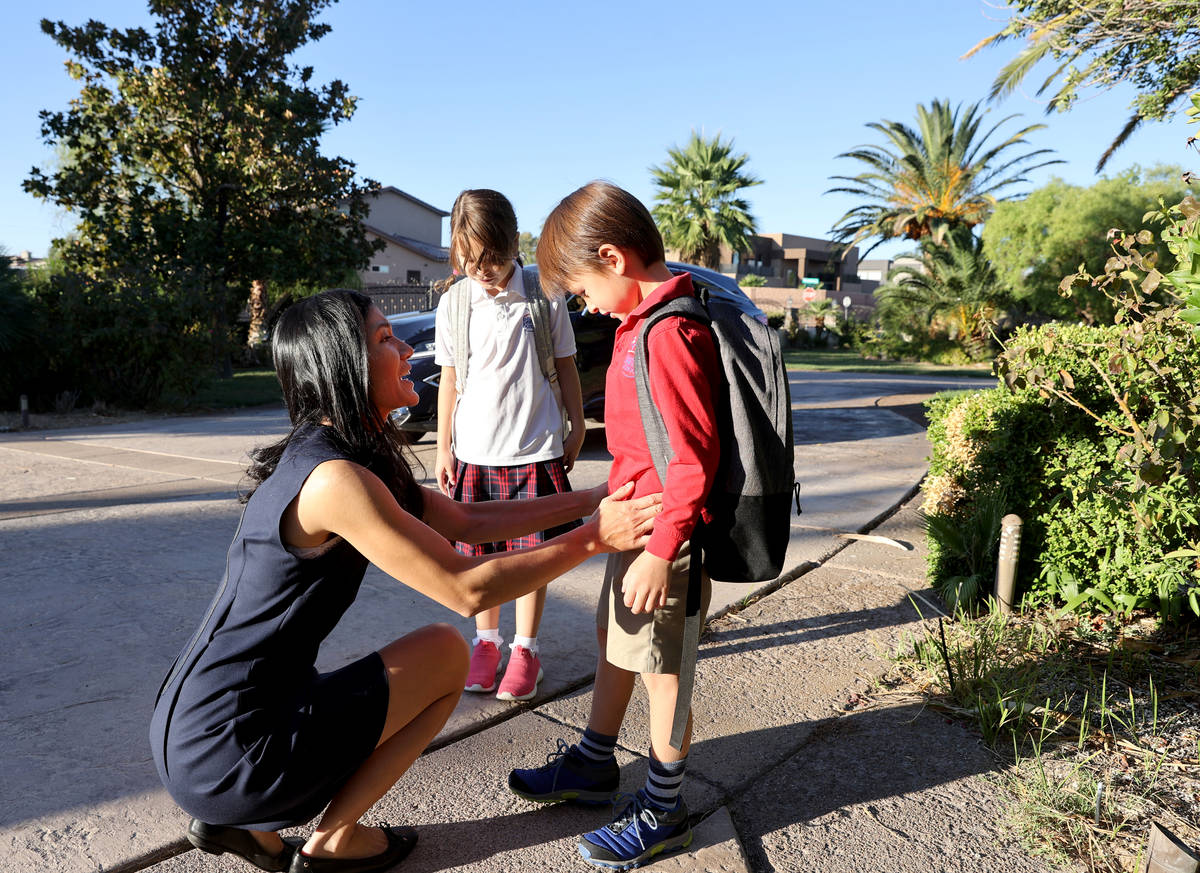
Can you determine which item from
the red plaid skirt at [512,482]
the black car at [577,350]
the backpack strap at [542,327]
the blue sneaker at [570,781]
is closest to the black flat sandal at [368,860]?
the blue sneaker at [570,781]

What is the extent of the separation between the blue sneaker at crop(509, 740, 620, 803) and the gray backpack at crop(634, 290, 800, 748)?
2.44 ft

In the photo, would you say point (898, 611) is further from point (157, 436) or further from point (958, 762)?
point (157, 436)

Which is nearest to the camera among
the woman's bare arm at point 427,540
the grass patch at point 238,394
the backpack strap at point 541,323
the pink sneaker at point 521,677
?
the woman's bare arm at point 427,540

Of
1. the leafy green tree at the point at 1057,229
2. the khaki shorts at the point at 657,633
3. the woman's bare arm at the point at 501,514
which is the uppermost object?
the leafy green tree at the point at 1057,229

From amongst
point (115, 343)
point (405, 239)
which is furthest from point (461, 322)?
point (405, 239)

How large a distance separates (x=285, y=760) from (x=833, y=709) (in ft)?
6.30

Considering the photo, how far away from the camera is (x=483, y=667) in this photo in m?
3.23

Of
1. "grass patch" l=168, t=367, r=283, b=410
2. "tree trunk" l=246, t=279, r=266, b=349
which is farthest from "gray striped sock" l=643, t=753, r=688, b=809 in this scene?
"tree trunk" l=246, t=279, r=266, b=349

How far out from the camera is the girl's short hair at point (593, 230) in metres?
2.23

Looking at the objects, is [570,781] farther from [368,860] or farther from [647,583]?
[647,583]

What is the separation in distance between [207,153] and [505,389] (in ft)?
49.8

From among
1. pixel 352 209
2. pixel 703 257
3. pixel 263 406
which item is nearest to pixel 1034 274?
pixel 703 257

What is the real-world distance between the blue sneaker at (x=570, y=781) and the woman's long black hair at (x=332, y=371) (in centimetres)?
100

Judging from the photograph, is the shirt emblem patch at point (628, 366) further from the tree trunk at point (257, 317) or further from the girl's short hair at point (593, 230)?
the tree trunk at point (257, 317)
